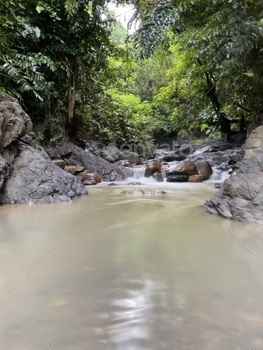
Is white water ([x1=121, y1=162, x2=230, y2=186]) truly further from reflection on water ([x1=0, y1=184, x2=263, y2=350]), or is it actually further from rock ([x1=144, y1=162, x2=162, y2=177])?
reflection on water ([x1=0, y1=184, x2=263, y2=350])

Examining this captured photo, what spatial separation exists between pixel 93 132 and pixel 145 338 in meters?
9.59

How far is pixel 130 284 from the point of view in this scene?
5.50 ft

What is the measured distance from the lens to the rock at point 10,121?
4246mm

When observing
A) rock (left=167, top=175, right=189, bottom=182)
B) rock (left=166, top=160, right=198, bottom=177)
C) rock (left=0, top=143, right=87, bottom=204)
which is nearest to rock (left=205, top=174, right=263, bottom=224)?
rock (left=0, top=143, right=87, bottom=204)

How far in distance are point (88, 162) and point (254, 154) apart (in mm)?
4692

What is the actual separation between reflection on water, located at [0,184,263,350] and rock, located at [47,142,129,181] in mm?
4248

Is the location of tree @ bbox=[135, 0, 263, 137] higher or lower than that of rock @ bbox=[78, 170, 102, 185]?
higher

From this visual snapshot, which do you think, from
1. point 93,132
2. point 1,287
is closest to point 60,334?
point 1,287

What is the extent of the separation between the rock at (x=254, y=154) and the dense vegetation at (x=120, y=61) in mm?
1150

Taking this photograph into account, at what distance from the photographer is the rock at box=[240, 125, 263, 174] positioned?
155 inches

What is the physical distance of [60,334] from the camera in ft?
3.94

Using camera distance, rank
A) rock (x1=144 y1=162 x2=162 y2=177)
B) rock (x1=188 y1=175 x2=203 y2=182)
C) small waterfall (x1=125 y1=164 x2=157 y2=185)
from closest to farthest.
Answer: rock (x1=188 y1=175 x2=203 y2=182) < small waterfall (x1=125 y1=164 x2=157 y2=185) < rock (x1=144 y1=162 x2=162 y2=177)

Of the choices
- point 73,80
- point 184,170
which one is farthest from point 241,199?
point 73,80

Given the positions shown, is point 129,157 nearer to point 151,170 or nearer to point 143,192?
point 151,170
